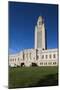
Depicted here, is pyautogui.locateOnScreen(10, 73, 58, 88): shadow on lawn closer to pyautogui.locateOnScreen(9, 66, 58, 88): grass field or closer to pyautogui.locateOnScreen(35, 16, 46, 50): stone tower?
pyautogui.locateOnScreen(9, 66, 58, 88): grass field

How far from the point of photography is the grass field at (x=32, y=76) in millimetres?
2410

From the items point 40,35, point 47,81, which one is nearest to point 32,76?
Result: point 47,81

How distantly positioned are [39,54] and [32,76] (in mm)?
271

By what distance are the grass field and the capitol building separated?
59 mm

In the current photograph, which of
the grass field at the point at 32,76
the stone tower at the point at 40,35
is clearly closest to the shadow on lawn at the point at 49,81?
the grass field at the point at 32,76

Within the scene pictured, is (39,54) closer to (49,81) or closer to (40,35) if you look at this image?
(40,35)

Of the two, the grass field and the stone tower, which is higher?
the stone tower

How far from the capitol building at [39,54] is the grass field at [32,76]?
59 mm

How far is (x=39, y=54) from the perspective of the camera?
100.0 inches

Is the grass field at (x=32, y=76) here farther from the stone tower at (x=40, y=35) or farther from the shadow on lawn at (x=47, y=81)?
the stone tower at (x=40, y=35)

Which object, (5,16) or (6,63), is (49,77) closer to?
(6,63)

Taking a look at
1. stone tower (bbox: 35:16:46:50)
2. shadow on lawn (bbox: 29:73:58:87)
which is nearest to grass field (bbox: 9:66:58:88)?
shadow on lawn (bbox: 29:73:58:87)

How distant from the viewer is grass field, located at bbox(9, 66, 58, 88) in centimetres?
241

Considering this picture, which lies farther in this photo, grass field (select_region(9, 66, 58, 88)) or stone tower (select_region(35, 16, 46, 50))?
stone tower (select_region(35, 16, 46, 50))
